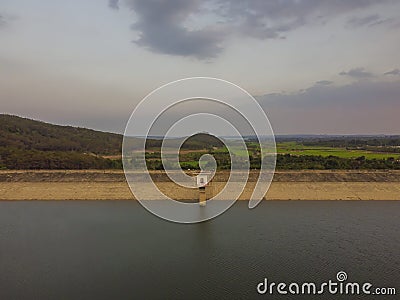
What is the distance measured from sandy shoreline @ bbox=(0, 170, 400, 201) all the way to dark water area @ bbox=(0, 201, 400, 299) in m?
2.53

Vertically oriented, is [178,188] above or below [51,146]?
below

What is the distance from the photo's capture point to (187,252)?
30.4 feet

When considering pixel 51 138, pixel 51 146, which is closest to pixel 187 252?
pixel 51 146

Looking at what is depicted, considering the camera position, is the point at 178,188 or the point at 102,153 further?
the point at 102,153

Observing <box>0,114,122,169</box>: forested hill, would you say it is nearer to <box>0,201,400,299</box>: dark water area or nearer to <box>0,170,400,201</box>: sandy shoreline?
<box>0,170,400,201</box>: sandy shoreline

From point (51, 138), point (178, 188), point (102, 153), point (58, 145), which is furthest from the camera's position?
point (51, 138)

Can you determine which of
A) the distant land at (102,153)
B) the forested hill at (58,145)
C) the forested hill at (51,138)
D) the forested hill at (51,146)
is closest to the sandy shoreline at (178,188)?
the distant land at (102,153)

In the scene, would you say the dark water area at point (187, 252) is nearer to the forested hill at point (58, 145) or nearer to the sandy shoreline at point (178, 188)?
the sandy shoreline at point (178, 188)

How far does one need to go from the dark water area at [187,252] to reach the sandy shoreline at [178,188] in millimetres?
2529

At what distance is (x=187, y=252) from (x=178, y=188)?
814 centimetres

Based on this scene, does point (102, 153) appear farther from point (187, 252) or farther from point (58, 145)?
point (187, 252)

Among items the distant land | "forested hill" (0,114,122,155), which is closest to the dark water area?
the distant land

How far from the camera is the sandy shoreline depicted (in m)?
16.6

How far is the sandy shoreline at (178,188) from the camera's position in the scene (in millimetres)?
16578
